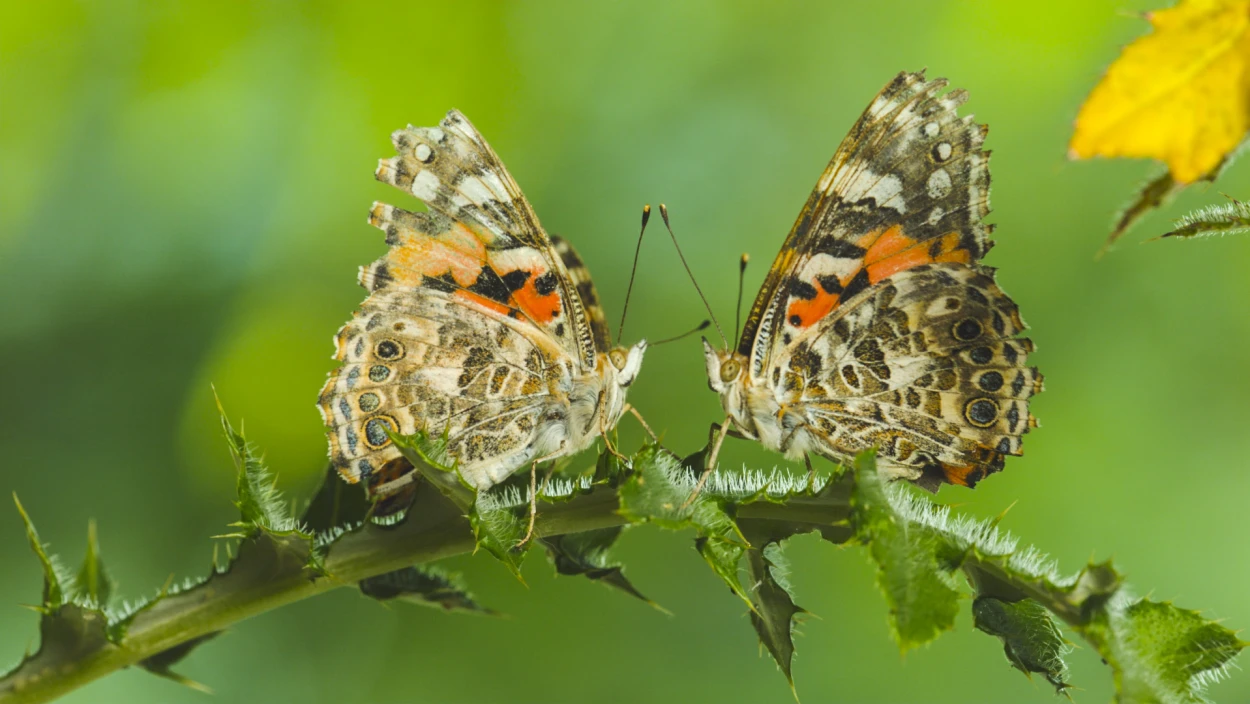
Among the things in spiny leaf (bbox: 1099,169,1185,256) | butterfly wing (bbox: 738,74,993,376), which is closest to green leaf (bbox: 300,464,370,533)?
butterfly wing (bbox: 738,74,993,376)

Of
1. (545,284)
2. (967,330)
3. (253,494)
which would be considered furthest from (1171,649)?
(545,284)

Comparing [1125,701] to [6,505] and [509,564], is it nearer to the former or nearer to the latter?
[509,564]

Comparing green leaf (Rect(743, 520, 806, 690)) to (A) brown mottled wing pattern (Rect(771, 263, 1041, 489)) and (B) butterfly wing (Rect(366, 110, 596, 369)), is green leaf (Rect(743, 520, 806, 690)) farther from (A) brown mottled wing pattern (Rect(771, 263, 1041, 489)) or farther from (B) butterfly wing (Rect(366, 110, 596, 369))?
(B) butterfly wing (Rect(366, 110, 596, 369))

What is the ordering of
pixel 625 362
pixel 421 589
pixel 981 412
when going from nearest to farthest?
pixel 421 589, pixel 981 412, pixel 625 362

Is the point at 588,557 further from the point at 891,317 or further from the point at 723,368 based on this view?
the point at 891,317

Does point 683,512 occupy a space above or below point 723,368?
below

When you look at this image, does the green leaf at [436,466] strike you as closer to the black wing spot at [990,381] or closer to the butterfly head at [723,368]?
the butterfly head at [723,368]
